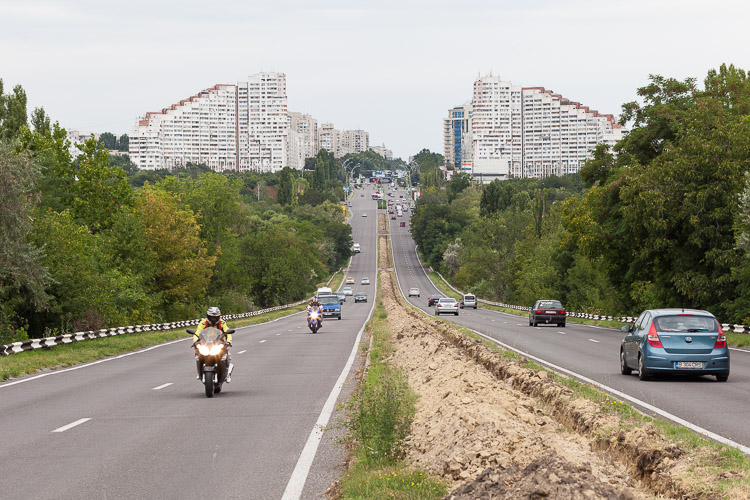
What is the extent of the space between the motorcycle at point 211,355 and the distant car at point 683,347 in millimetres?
9008

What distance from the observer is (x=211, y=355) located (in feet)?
58.0

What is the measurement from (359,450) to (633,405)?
20.5 feet

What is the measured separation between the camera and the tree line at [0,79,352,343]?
115 ft

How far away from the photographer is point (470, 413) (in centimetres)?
1177

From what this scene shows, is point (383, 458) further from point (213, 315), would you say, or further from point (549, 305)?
point (549, 305)

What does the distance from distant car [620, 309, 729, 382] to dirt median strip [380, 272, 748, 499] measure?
13.0 ft

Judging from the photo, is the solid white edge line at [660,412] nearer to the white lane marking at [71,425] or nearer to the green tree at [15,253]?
the white lane marking at [71,425]

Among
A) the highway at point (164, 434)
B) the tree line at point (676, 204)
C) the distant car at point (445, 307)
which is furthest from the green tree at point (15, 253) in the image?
the distant car at point (445, 307)

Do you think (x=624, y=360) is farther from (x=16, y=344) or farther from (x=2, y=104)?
(x=2, y=104)

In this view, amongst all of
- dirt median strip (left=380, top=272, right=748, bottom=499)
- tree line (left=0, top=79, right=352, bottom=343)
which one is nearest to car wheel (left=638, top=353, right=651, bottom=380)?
dirt median strip (left=380, top=272, right=748, bottom=499)

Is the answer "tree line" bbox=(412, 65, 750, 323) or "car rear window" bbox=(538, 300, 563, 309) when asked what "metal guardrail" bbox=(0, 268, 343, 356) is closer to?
"car rear window" bbox=(538, 300, 563, 309)

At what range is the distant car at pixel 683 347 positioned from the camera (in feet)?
66.5

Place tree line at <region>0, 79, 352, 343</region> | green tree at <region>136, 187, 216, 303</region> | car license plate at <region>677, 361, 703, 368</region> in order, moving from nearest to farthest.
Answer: car license plate at <region>677, 361, 703, 368</region> < tree line at <region>0, 79, 352, 343</region> < green tree at <region>136, 187, 216, 303</region>

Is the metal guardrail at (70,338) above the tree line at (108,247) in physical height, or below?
A: below
